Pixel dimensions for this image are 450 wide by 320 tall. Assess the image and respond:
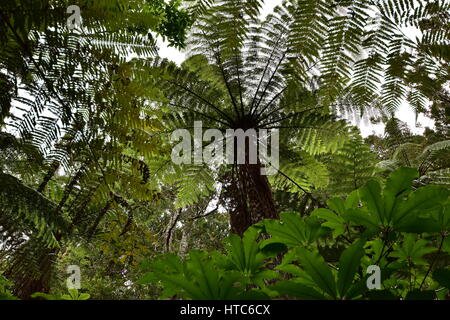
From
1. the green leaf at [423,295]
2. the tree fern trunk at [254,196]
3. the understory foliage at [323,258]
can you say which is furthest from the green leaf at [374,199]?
the tree fern trunk at [254,196]

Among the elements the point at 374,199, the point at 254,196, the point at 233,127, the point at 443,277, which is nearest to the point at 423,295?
the point at 443,277

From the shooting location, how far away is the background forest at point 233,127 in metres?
0.51

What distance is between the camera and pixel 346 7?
1.56 m

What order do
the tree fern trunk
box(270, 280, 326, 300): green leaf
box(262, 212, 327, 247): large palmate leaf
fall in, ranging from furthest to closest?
the tree fern trunk
box(262, 212, 327, 247): large palmate leaf
box(270, 280, 326, 300): green leaf

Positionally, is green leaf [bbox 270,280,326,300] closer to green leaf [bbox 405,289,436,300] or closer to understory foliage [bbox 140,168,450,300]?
understory foliage [bbox 140,168,450,300]

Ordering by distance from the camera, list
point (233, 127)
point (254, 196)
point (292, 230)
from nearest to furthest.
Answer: point (292, 230) → point (254, 196) → point (233, 127)

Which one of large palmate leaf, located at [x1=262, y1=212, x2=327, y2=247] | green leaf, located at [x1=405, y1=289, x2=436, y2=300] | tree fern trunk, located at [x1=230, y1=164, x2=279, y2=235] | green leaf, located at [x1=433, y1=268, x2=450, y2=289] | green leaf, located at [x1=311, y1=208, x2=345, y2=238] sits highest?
tree fern trunk, located at [x1=230, y1=164, x2=279, y2=235]

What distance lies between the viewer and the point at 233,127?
2855mm

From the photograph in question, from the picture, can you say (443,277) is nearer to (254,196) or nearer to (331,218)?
(331,218)

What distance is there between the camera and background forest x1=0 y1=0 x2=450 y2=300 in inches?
20.1

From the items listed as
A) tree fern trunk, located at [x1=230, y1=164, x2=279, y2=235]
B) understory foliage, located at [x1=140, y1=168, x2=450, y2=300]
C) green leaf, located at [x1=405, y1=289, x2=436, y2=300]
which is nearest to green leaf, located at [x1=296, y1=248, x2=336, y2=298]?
understory foliage, located at [x1=140, y1=168, x2=450, y2=300]

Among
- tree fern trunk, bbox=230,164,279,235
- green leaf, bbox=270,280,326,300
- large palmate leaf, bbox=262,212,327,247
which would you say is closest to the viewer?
green leaf, bbox=270,280,326,300

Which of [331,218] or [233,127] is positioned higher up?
[233,127]
